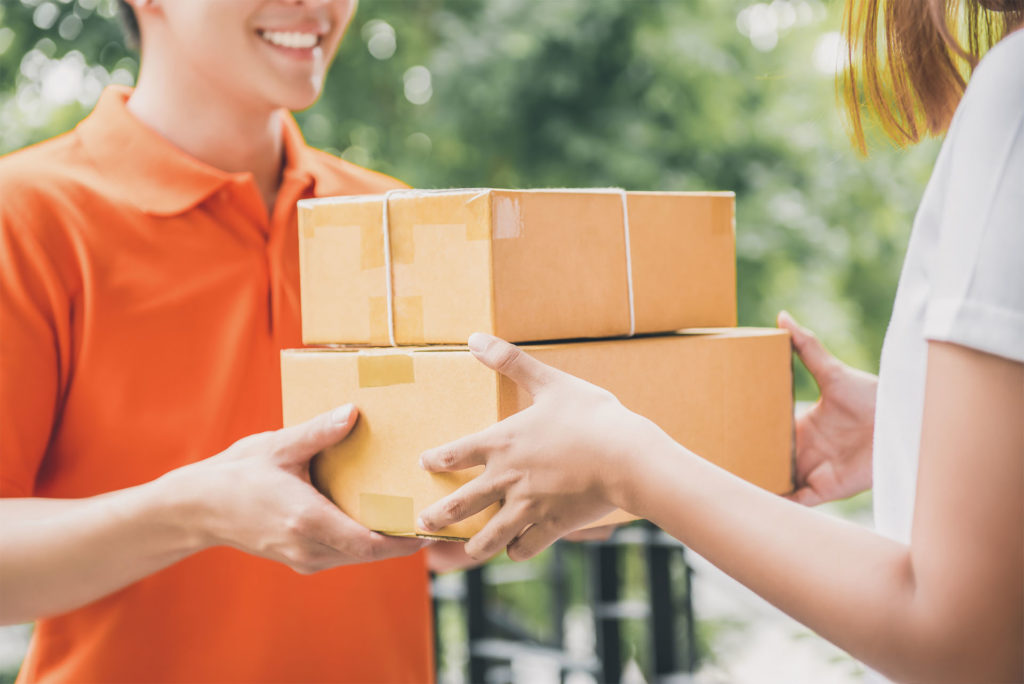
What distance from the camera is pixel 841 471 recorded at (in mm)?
1334

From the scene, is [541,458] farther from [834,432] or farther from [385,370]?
[834,432]

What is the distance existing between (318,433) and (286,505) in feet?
0.28

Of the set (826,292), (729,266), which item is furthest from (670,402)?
(826,292)

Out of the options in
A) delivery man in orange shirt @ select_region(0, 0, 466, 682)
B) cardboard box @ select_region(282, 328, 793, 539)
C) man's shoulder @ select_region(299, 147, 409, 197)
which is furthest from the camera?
man's shoulder @ select_region(299, 147, 409, 197)

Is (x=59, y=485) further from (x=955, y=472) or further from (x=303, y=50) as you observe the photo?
(x=955, y=472)

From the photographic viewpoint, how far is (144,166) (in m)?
1.31

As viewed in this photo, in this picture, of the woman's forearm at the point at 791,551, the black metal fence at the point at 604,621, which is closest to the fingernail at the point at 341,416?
the woman's forearm at the point at 791,551

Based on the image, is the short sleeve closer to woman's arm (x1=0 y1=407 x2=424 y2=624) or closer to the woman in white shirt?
the woman in white shirt

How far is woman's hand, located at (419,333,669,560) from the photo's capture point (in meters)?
0.90

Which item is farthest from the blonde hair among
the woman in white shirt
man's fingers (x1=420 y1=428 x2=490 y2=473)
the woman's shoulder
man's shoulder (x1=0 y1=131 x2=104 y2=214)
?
man's shoulder (x1=0 y1=131 x2=104 y2=214)

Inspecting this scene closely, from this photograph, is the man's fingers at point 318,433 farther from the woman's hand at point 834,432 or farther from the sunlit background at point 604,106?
the sunlit background at point 604,106

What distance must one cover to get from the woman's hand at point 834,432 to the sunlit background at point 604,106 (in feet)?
8.44

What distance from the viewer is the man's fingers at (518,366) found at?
37.3 inches

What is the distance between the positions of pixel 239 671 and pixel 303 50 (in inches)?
33.2
